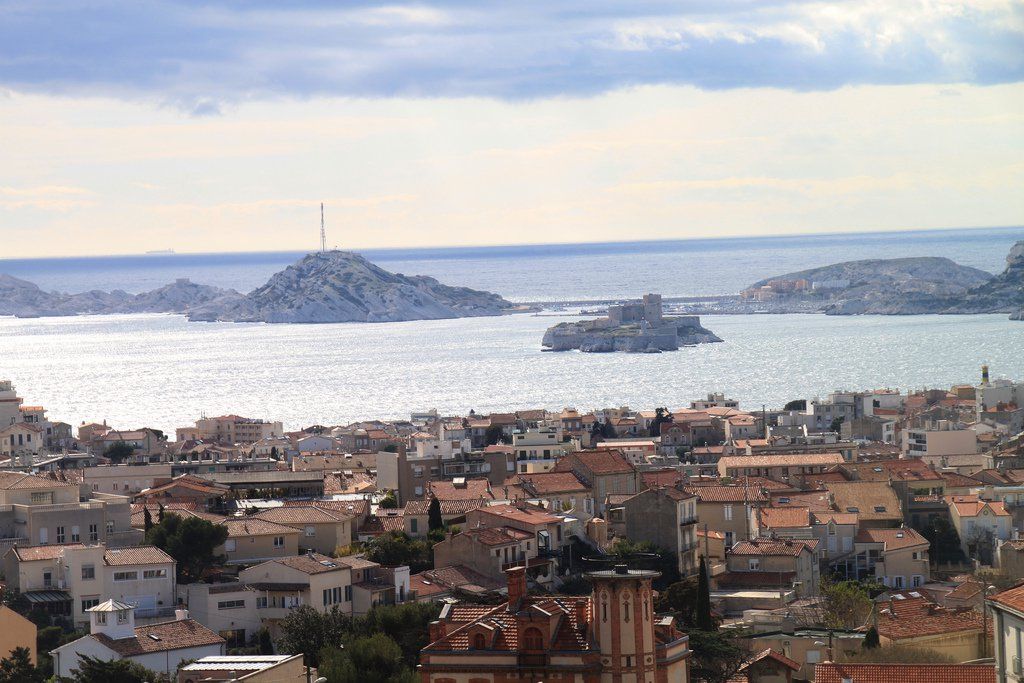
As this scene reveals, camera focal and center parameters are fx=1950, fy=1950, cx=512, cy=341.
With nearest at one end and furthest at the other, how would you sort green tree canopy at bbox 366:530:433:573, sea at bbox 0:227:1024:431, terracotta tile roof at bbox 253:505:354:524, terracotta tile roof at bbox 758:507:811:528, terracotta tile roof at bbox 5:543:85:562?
1. terracotta tile roof at bbox 5:543:85:562
2. green tree canopy at bbox 366:530:433:573
3. terracotta tile roof at bbox 253:505:354:524
4. terracotta tile roof at bbox 758:507:811:528
5. sea at bbox 0:227:1024:431

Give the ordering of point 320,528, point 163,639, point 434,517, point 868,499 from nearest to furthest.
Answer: point 163,639
point 320,528
point 434,517
point 868,499

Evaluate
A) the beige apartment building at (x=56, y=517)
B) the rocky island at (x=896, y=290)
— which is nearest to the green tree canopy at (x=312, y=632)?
the beige apartment building at (x=56, y=517)

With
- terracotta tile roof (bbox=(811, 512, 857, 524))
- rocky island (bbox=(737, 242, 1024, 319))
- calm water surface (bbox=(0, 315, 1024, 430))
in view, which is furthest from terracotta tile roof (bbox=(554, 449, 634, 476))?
rocky island (bbox=(737, 242, 1024, 319))

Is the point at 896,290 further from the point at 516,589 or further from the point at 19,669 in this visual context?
the point at 516,589

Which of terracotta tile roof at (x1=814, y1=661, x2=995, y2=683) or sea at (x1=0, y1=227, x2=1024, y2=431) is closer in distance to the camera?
terracotta tile roof at (x1=814, y1=661, x2=995, y2=683)

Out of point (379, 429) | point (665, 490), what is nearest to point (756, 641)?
point (665, 490)

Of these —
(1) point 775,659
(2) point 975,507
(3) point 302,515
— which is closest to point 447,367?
(2) point 975,507

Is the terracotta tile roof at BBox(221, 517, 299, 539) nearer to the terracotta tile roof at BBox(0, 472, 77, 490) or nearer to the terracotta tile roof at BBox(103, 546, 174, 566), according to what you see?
the terracotta tile roof at BBox(103, 546, 174, 566)
